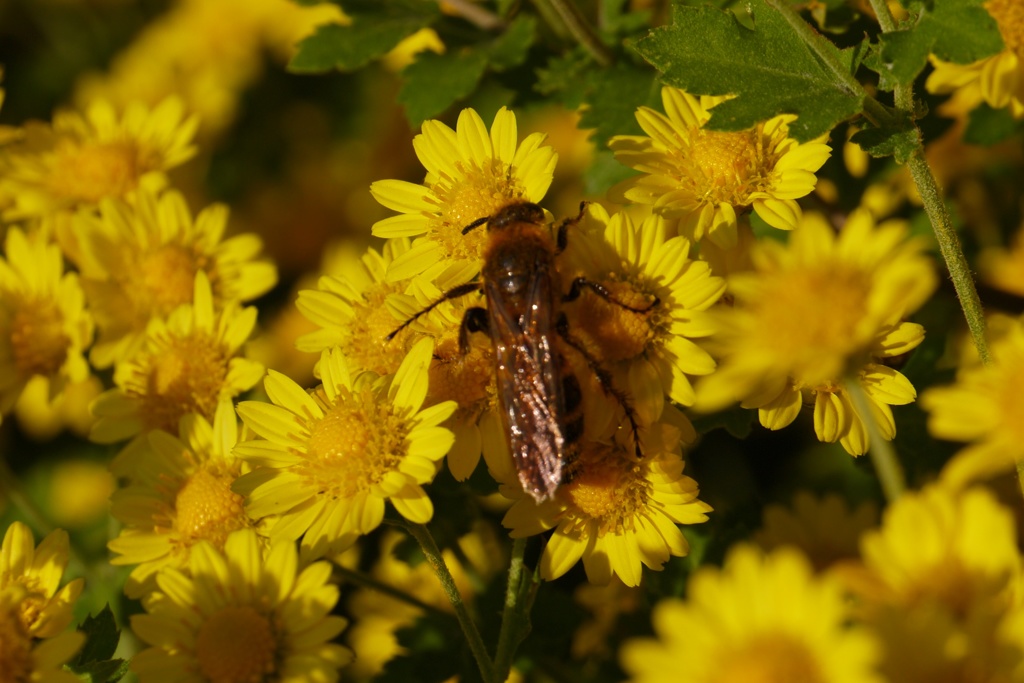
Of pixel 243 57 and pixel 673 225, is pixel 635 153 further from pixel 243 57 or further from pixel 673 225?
pixel 243 57

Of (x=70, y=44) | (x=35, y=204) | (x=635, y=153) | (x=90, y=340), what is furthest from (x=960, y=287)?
(x=70, y=44)

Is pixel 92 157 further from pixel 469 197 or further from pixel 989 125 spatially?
pixel 989 125

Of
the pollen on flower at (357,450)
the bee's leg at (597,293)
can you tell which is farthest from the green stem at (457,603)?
the bee's leg at (597,293)

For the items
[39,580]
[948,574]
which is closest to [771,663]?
[948,574]

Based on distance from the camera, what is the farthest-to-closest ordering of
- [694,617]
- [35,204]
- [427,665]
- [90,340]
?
[35,204]
[90,340]
[427,665]
[694,617]

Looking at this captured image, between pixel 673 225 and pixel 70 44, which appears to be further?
pixel 70 44

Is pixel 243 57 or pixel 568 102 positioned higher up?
pixel 568 102

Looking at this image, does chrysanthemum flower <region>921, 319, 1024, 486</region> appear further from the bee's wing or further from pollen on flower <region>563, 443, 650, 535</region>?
the bee's wing
